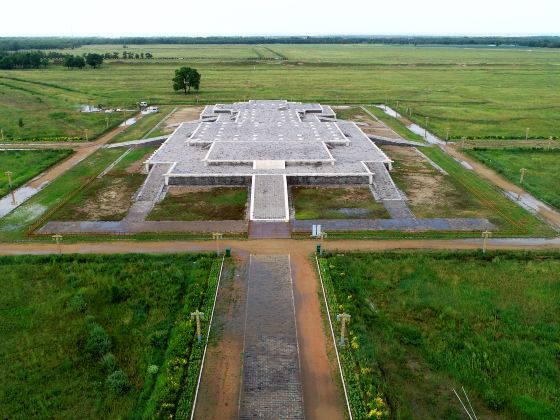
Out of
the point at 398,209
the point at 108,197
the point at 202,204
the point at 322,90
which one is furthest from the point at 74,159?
the point at 322,90

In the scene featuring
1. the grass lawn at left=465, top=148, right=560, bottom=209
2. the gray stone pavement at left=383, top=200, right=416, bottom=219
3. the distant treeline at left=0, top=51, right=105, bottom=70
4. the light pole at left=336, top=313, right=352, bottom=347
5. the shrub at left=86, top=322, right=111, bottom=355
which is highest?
the distant treeline at left=0, top=51, right=105, bottom=70

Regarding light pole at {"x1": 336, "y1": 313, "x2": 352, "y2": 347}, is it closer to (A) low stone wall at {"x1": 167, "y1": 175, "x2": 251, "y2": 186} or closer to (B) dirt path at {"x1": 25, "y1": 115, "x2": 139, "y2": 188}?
(A) low stone wall at {"x1": 167, "y1": 175, "x2": 251, "y2": 186}

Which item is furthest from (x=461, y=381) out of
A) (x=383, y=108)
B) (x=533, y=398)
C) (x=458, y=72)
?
(x=458, y=72)

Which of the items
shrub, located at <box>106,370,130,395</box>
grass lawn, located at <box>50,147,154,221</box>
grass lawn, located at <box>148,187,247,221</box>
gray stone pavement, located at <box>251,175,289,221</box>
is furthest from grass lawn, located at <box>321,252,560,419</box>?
grass lawn, located at <box>50,147,154,221</box>

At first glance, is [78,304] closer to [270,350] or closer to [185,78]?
[270,350]

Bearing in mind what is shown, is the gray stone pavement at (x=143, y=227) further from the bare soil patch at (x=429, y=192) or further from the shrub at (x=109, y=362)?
the bare soil patch at (x=429, y=192)
